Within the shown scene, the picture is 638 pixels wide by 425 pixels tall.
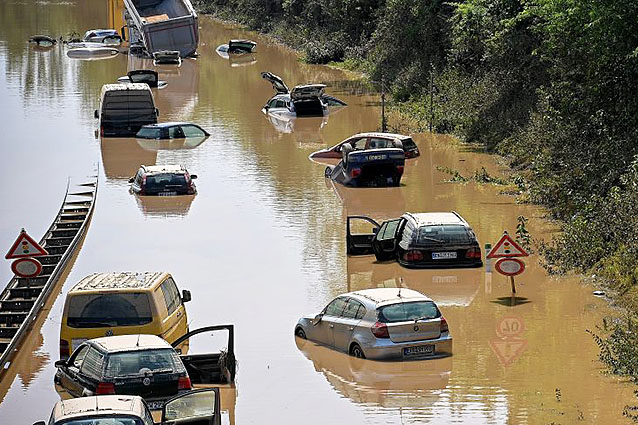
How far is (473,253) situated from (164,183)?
14.0 meters

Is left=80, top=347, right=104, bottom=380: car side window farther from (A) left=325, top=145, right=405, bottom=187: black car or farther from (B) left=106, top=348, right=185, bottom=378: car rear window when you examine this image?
(A) left=325, top=145, right=405, bottom=187: black car

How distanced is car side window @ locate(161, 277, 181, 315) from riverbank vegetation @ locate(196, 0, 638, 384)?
7691 mm

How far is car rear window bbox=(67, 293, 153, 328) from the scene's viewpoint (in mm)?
21844

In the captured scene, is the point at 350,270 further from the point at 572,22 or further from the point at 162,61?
the point at 162,61

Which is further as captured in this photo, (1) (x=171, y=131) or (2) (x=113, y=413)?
(1) (x=171, y=131)

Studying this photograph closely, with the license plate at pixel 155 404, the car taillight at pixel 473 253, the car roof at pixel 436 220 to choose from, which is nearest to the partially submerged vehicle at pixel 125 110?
the car roof at pixel 436 220

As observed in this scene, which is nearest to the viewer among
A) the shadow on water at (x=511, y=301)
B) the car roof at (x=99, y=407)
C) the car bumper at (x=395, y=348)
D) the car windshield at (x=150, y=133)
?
the car roof at (x=99, y=407)

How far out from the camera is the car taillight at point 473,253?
1153 inches

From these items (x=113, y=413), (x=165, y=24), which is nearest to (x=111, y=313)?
(x=113, y=413)

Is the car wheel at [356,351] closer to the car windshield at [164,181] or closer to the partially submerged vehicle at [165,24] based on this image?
the car windshield at [164,181]

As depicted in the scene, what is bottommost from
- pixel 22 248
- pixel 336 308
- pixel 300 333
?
pixel 300 333

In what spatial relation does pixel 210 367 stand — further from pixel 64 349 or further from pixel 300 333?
pixel 300 333

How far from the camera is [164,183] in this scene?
40562mm

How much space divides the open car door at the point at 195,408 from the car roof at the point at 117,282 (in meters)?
5.03
